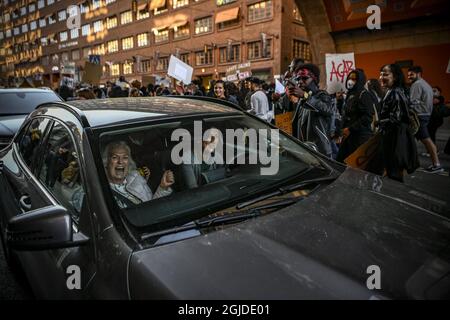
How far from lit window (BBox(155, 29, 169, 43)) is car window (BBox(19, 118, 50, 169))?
3984 cm

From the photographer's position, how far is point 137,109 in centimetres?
247

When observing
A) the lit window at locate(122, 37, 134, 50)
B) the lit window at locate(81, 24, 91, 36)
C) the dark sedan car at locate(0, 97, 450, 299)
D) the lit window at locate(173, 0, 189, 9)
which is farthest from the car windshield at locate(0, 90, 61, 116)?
the lit window at locate(81, 24, 91, 36)

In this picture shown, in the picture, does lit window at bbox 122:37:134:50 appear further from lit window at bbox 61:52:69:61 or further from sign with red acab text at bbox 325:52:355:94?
sign with red acab text at bbox 325:52:355:94

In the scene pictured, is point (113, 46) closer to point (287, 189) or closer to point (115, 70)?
point (115, 70)

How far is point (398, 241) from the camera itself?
1625mm

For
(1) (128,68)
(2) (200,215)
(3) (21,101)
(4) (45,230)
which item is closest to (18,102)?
(3) (21,101)

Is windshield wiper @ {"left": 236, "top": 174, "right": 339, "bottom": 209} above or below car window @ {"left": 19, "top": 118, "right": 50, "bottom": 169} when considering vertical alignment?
below

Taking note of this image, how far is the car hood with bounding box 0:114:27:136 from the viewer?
591 centimetres

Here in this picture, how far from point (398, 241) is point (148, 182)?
5.27 feet

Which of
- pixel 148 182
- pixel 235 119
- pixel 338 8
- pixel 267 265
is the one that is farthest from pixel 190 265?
pixel 338 8

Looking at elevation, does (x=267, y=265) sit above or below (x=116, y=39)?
below

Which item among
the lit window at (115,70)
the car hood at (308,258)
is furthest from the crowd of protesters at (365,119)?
the lit window at (115,70)

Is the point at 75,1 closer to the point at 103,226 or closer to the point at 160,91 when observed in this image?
the point at 160,91

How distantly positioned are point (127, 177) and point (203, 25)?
36678mm
